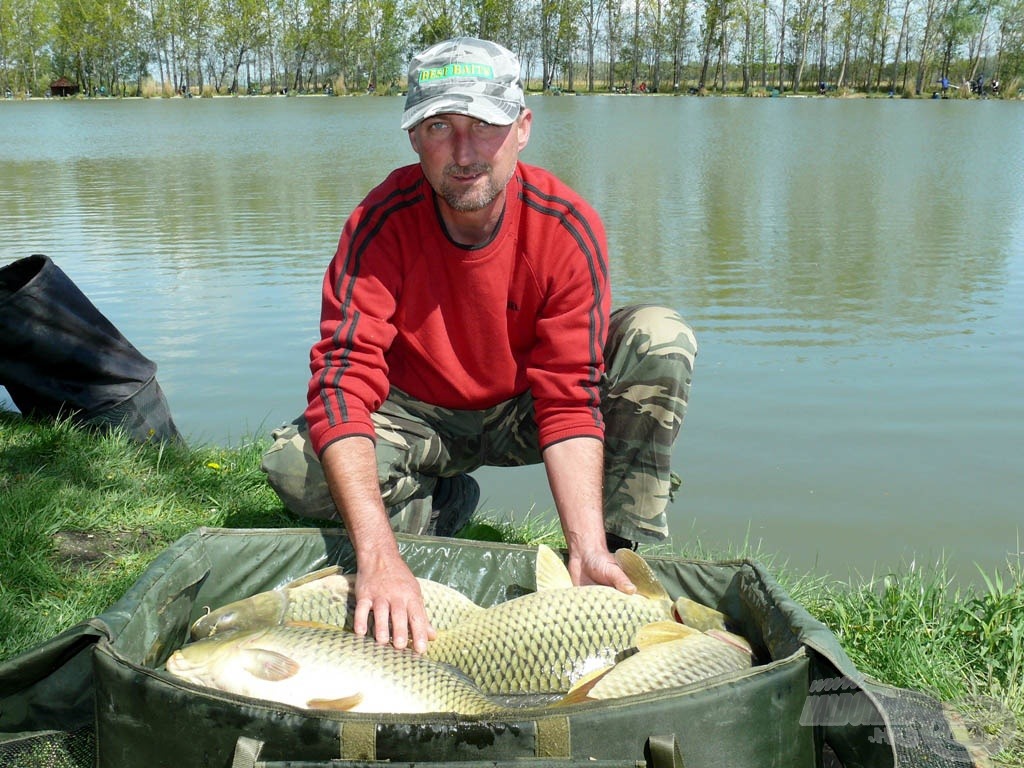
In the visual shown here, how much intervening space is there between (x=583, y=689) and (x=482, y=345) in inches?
41.5

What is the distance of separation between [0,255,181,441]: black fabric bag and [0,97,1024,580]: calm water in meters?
0.80

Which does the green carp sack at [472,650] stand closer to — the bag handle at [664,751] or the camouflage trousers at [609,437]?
the bag handle at [664,751]

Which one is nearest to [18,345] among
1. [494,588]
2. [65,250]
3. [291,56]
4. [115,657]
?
[494,588]

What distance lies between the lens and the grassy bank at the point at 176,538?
2195 millimetres

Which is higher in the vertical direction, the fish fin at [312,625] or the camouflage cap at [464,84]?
the camouflage cap at [464,84]

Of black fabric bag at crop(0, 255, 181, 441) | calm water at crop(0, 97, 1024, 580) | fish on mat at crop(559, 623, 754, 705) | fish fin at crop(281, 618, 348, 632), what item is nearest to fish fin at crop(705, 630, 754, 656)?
fish on mat at crop(559, 623, 754, 705)

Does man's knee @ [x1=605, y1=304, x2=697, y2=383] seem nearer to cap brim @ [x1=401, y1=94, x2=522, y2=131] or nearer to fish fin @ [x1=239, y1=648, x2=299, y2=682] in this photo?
cap brim @ [x1=401, y1=94, x2=522, y2=131]

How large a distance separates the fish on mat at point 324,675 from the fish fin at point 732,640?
0.46m

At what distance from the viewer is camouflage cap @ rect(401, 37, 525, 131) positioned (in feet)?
7.75

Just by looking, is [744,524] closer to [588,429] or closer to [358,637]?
[588,429]

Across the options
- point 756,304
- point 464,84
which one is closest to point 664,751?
point 464,84

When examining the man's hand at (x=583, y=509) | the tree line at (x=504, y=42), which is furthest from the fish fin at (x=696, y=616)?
the tree line at (x=504, y=42)

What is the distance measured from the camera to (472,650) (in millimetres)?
2072

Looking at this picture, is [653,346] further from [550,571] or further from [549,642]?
[549,642]
